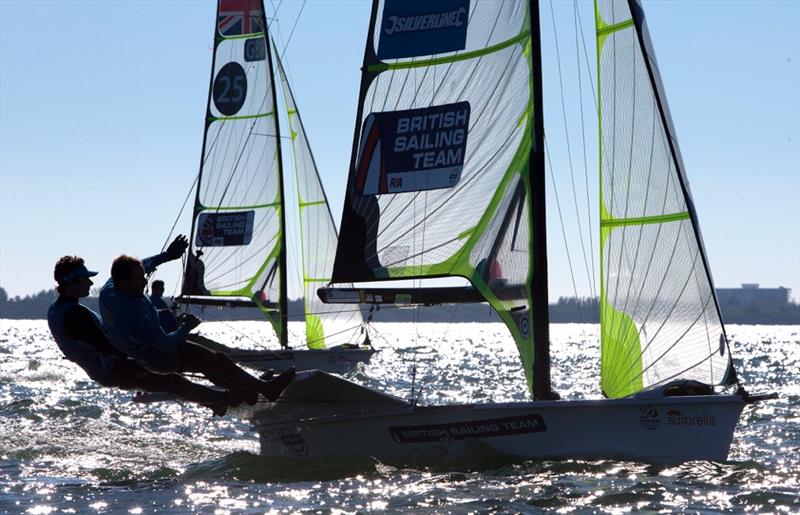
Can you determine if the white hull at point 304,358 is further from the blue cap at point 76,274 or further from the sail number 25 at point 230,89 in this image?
the blue cap at point 76,274

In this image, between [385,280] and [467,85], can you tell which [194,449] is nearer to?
[385,280]

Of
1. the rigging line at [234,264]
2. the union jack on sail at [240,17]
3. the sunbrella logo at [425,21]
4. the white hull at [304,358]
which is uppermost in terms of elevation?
the union jack on sail at [240,17]

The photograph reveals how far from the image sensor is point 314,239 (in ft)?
87.1

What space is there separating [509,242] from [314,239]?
15898mm

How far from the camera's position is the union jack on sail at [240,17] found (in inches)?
1005

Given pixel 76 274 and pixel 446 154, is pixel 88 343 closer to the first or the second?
pixel 76 274

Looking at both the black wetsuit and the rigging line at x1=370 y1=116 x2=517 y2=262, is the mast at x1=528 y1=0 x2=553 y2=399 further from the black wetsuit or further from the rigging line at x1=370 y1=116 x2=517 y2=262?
the black wetsuit

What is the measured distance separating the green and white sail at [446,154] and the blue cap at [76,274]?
3.56 metres

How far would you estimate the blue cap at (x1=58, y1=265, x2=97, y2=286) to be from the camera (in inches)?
351

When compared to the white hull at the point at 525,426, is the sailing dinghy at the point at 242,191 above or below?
above

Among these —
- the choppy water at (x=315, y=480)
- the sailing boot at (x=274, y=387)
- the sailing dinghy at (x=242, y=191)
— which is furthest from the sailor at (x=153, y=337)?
the sailing dinghy at (x=242, y=191)

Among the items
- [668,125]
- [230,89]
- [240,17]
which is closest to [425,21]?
[668,125]

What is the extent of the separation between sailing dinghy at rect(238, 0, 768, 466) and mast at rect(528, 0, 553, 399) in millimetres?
14

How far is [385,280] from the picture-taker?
11.7 m
